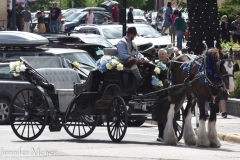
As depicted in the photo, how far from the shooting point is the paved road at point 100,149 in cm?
1324

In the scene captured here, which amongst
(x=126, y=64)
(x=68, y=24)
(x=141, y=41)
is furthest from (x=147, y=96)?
(x=68, y=24)

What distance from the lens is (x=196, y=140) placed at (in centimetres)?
1523

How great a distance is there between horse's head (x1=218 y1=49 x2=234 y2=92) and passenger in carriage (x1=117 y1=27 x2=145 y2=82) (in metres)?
1.67

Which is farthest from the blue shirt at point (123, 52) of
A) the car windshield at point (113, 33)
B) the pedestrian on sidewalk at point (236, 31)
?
the pedestrian on sidewalk at point (236, 31)

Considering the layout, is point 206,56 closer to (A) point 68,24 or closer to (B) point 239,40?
(B) point 239,40

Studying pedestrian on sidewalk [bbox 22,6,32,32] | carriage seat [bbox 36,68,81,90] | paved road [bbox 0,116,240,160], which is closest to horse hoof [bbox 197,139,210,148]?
paved road [bbox 0,116,240,160]

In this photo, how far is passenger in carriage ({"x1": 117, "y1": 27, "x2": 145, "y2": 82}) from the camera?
15547 millimetres

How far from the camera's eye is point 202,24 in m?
23.2

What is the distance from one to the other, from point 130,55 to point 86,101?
130cm

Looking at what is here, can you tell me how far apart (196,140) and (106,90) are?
200 cm

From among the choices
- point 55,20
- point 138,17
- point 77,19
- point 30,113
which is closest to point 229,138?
point 30,113

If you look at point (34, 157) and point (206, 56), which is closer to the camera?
point (34, 157)

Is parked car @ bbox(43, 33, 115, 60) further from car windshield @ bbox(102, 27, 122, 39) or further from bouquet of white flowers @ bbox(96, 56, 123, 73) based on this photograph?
bouquet of white flowers @ bbox(96, 56, 123, 73)

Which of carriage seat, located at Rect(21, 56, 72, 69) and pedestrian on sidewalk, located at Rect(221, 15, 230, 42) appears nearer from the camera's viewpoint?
carriage seat, located at Rect(21, 56, 72, 69)
